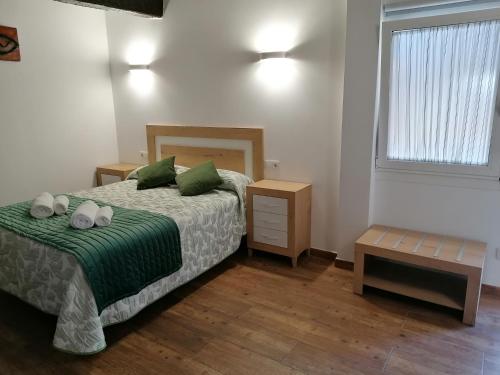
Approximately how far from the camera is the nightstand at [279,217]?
3223 millimetres

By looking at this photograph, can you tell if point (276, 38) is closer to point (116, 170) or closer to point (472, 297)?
point (116, 170)

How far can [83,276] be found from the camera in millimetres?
2086

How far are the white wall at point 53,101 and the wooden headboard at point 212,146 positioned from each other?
80 cm

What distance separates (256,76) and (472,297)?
8.45 feet

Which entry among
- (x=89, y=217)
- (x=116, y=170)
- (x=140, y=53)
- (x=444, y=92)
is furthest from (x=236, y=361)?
(x=140, y=53)

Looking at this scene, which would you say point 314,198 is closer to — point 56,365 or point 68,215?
point 68,215

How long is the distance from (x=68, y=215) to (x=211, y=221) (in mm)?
1081

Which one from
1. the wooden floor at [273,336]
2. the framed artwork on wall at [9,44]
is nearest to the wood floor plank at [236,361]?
the wooden floor at [273,336]

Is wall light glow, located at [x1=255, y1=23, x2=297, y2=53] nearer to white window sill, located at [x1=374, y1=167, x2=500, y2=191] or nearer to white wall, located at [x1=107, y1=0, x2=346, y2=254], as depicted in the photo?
white wall, located at [x1=107, y1=0, x2=346, y2=254]

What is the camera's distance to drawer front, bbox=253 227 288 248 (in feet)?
10.8

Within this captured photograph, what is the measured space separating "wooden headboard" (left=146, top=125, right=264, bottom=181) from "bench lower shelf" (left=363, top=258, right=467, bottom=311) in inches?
56.5

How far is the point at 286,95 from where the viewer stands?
3439mm

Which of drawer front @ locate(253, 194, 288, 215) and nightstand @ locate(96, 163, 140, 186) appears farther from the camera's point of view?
nightstand @ locate(96, 163, 140, 186)

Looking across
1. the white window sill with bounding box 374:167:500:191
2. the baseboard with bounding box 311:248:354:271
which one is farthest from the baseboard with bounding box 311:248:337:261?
the white window sill with bounding box 374:167:500:191
